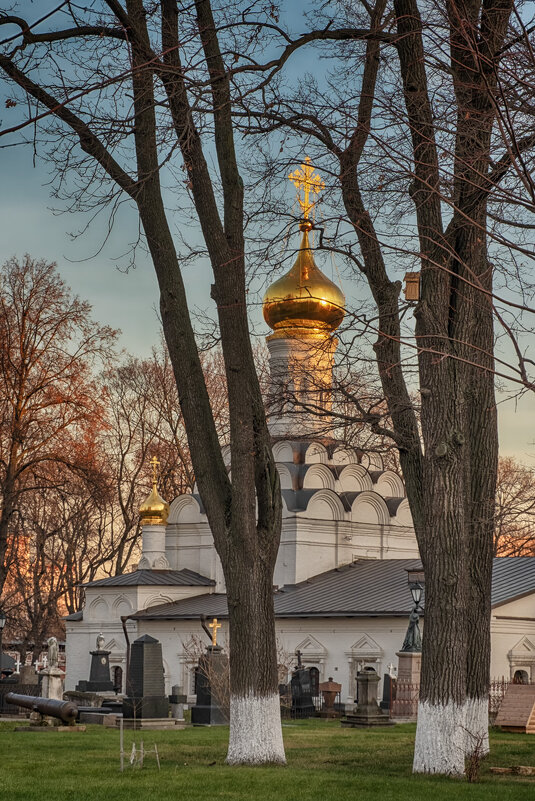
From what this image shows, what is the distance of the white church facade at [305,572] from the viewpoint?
95.2 feet

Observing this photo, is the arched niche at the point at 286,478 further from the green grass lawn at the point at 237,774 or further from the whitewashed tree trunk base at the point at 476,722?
the whitewashed tree trunk base at the point at 476,722

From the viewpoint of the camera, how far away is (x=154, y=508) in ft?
116

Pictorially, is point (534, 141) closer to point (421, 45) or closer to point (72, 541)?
point (421, 45)

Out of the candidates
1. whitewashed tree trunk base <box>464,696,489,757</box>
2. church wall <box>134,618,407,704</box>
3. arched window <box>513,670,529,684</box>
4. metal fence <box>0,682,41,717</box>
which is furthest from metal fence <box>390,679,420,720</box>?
whitewashed tree trunk base <box>464,696,489,757</box>

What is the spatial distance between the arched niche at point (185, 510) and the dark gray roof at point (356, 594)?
2.74 metres

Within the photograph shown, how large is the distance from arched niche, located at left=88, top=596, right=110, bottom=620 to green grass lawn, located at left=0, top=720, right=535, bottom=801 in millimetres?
18516

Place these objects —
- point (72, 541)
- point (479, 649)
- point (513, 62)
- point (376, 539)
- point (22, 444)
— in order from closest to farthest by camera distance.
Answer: point (513, 62) → point (479, 649) → point (22, 444) → point (376, 539) → point (72, 541)

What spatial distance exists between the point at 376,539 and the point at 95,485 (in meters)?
14.0

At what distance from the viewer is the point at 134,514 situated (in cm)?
4031

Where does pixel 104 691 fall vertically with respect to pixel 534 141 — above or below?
below

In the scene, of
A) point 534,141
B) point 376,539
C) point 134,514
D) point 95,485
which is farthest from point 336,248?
point 134,514

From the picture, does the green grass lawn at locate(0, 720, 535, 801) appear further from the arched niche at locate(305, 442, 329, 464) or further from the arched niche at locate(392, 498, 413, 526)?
the arched niche at locate(305, 442, 329, 464)

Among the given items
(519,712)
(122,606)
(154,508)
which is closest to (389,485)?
(154,508)

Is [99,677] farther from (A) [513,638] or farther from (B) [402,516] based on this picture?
(B) [402,516]
